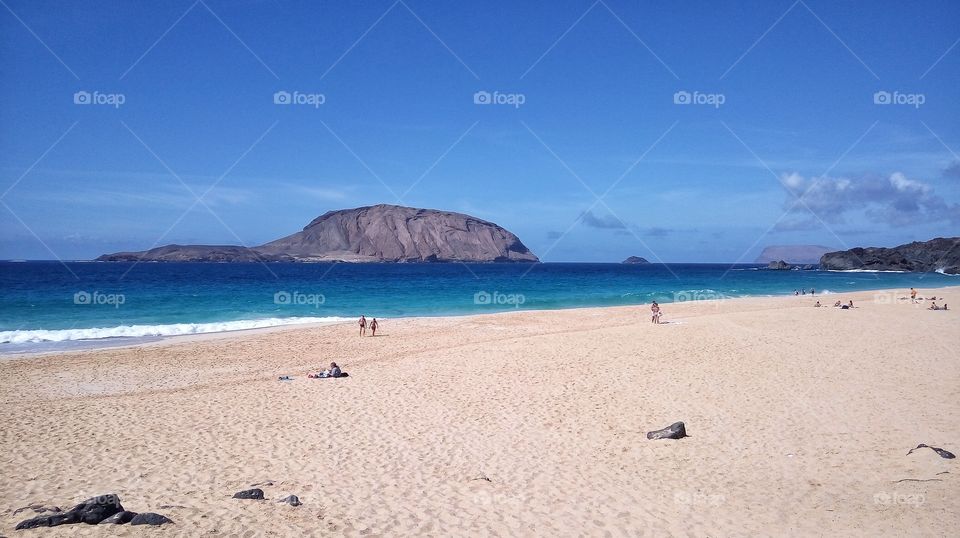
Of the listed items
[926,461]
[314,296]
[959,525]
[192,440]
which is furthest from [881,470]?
[314,296]

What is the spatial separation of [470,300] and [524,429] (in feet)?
116

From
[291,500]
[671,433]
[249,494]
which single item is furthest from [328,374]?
[671,433]

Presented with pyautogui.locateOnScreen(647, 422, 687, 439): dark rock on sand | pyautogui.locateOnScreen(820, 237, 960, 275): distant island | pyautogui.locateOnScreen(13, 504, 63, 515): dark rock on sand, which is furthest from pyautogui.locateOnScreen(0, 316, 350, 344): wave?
pyautogui.locateOnScreen(820, 237, 960, 275): distant island

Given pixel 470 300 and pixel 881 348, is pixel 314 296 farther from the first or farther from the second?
pixel 881 348

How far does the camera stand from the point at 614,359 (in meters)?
16.2

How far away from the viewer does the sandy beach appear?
21.3 ft

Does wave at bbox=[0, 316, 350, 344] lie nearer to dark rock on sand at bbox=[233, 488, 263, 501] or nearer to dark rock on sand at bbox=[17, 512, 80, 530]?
dark rock on sand at bbox=[17, 512, 80, 530]

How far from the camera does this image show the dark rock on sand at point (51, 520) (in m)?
5.58

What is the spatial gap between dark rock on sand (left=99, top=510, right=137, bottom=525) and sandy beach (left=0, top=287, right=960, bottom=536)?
0.32ft

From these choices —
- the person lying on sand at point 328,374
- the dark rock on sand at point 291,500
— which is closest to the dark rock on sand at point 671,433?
the dark rock on sand at point 291,500

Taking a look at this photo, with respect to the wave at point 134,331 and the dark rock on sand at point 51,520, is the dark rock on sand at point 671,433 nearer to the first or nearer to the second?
the dark rock on sand at point 51,520

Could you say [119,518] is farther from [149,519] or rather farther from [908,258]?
[908,258]

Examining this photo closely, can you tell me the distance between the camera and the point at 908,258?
117312 millimetres

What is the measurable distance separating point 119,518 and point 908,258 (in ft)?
479
